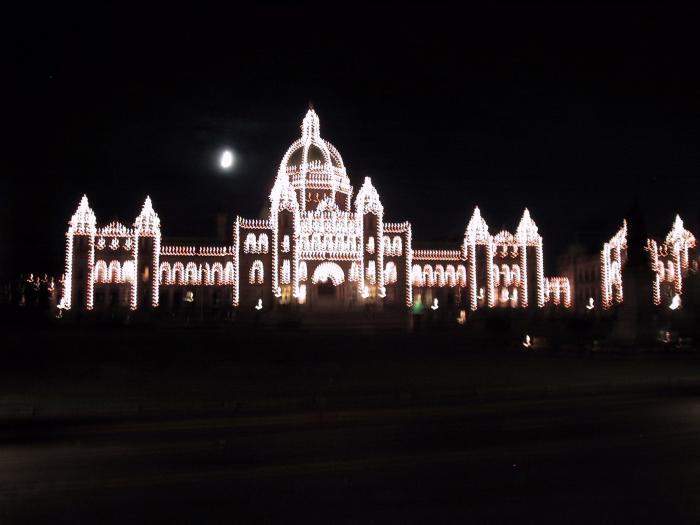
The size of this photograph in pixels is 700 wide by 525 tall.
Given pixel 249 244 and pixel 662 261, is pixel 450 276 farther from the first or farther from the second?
pixel 662 261

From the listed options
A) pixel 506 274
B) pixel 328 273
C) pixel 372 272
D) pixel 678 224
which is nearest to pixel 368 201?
pixel 372 272

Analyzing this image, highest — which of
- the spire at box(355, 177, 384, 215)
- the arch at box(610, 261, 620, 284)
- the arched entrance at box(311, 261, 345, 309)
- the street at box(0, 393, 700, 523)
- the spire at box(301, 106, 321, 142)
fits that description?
the spire at box(301, 106, 321, 142)

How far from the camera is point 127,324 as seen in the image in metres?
43.8

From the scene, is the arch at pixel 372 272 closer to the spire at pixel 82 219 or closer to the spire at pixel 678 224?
the spire at pixel 82 219

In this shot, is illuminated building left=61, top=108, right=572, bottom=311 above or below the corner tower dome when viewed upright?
below

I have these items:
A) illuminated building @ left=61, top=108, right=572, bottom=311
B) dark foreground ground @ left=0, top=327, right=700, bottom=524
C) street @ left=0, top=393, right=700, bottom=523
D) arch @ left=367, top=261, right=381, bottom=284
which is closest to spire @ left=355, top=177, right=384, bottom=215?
illuminated building @ left=61, top=108, right=572, bottom=311

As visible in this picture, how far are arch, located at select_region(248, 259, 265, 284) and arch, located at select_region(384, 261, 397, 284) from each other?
1281cm

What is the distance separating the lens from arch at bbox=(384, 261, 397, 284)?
7481cm

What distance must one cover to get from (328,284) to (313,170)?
12203 millimetres

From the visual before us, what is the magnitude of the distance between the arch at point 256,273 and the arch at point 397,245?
45.8 ft

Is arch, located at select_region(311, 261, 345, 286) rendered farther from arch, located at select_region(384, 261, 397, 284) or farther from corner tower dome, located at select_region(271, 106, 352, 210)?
corner tower dome, located at select_region(271, 106, 352, 210)

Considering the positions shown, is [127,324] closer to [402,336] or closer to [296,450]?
[402,336]

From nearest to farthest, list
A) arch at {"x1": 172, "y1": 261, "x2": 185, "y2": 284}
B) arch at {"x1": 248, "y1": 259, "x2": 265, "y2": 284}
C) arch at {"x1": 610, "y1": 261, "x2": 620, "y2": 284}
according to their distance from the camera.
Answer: arch at {"x1": 248, "y1": 259, "x2": 265, "y2": 284} < arch at {"x1": 172, "y1": 261, "x2": 185, "y2": 284} < arch at {"x1": 610, "y1": 261, "x2": 620, "y2": 284}

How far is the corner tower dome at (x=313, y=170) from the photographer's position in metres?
74.7
